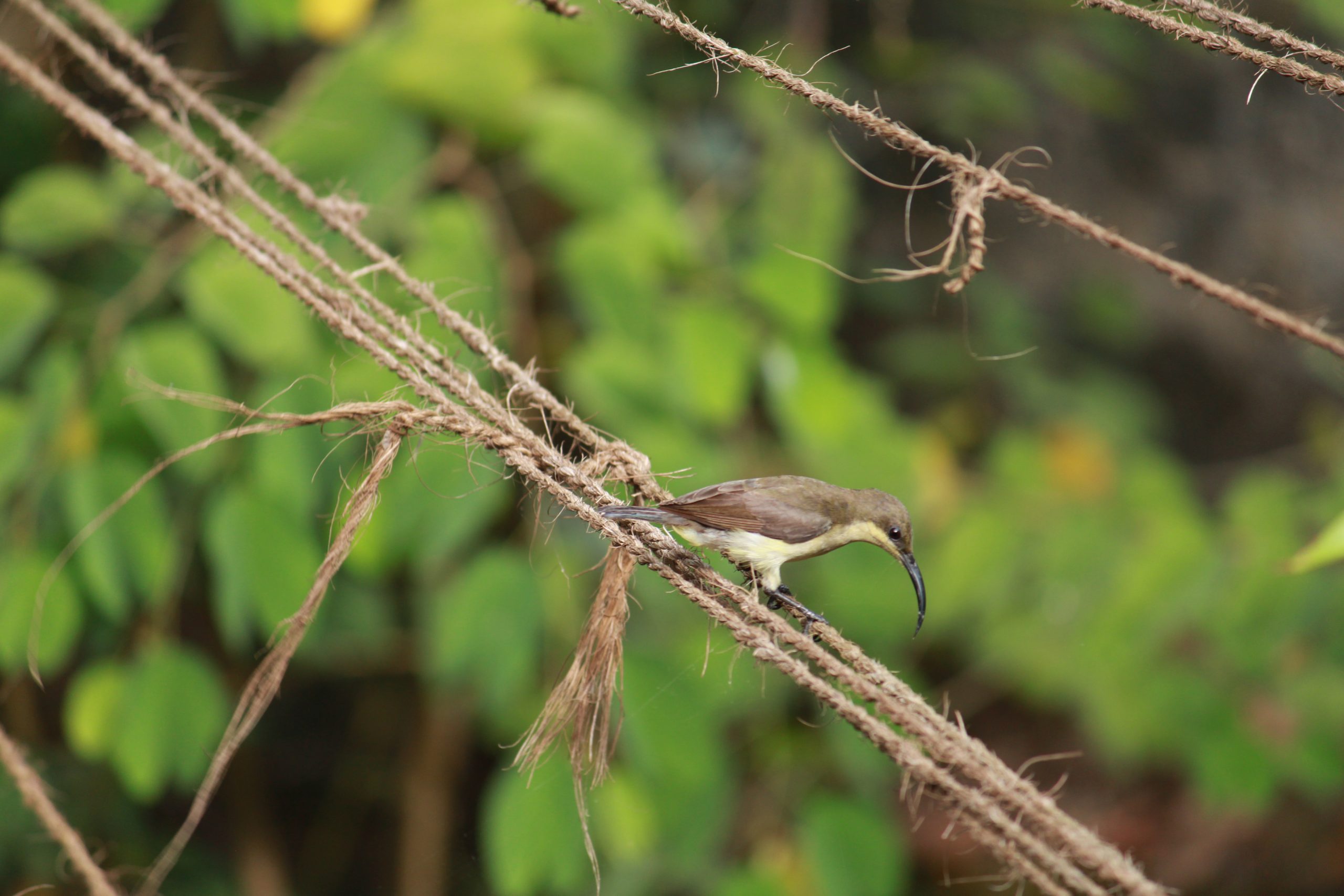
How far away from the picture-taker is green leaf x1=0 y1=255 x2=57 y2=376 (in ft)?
6.95

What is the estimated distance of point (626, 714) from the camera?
222cm

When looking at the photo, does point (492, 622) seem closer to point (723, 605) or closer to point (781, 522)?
point (781, 522)

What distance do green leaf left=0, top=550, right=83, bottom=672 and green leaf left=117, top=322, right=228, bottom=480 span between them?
37cm

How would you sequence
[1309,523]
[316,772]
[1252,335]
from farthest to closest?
[1252,335] < [316,772] < [1309,523]

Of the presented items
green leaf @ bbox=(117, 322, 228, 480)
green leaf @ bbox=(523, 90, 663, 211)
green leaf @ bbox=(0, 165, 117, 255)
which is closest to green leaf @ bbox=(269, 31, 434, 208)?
green leaf @ bbox=(523, 90, 663, 211)

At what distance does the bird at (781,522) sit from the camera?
1697 mm

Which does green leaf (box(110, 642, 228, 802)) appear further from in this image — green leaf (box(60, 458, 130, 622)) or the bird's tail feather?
the bird's tail feather

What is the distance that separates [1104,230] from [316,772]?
3.91 m

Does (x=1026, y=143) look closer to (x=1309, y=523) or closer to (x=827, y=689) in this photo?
(x=1309, y=523)

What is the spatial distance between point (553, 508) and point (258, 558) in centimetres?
77

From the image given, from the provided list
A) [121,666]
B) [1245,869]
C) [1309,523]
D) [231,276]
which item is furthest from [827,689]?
[1245,869]


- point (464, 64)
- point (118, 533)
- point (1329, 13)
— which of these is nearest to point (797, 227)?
point (464, 64)

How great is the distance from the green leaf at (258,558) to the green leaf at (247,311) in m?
0.31

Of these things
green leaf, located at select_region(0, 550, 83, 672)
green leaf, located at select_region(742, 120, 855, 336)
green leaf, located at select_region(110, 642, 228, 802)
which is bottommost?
green leaf, located at select_region(110, 642, 228, 802)
